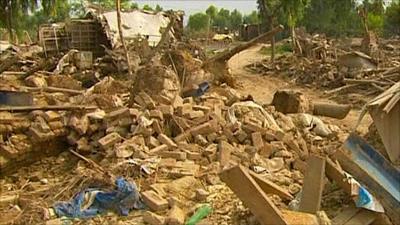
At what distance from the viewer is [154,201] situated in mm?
6133

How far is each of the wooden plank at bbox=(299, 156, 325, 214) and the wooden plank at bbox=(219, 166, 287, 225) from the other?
688mm

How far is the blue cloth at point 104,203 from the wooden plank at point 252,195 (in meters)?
2.10

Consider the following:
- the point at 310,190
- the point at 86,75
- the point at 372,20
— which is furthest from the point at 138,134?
the point at 372,20

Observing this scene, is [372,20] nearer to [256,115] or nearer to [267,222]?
[256,115]

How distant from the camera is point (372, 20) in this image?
3316 cm

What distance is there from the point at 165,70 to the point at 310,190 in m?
6.17

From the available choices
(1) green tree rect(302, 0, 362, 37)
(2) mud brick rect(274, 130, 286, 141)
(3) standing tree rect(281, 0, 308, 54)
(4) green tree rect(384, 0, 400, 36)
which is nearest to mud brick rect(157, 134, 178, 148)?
(2) mud brick rect(274, 130, 286, 141)

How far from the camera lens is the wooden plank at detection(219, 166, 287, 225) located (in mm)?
4395

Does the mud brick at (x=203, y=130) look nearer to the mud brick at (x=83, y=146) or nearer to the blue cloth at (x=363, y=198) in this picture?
the mud brick at (x=83, y=146)

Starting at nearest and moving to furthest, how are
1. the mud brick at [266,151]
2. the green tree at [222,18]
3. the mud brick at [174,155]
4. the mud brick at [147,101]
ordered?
the mud brick at [174,155] → the mud brick at [266,151] → the mud brick at [147,101] → the green tree at [222,18]

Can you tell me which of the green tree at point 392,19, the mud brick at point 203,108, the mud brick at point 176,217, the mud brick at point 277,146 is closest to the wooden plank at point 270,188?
the mud brick at point 176,217

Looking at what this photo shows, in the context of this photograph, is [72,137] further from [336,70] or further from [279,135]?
[336,70]

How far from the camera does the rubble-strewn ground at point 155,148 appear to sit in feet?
21.2

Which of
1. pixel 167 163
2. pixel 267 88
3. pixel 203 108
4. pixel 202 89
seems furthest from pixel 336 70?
pixel 167 163
